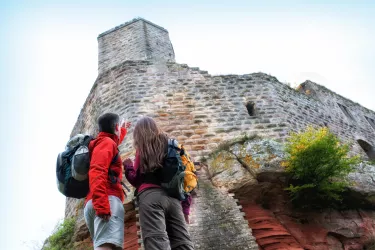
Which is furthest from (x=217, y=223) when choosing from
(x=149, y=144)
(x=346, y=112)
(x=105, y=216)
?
(x=346, y=112)

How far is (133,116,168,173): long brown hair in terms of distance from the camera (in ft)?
12.0

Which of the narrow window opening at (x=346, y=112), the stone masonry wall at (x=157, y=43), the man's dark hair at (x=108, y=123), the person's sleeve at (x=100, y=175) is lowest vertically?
the person's sleeve at (x=100, y=175)

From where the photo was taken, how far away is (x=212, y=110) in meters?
8.38

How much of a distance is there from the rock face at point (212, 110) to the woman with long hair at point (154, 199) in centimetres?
301

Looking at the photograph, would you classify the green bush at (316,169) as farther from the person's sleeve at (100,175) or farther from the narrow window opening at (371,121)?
the narrow window opening at (371,121)

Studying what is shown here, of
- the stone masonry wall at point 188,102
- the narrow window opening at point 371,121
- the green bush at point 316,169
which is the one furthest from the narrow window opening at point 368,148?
the green bush at point 316,169

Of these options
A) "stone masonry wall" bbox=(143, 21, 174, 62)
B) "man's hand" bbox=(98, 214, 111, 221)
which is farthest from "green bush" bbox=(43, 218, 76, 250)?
"stone masonry wall" bbox=(143, 21, 174, 62)

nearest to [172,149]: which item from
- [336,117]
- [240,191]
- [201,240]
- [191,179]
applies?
[191,179]

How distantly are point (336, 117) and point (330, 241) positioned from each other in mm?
5326

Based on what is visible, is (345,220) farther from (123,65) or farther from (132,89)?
(123,65)

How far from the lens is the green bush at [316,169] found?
642 centimetres

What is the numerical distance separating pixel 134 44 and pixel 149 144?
8.85 metres

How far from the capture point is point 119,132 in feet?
13.5

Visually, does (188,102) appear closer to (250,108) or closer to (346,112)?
(250,108)
